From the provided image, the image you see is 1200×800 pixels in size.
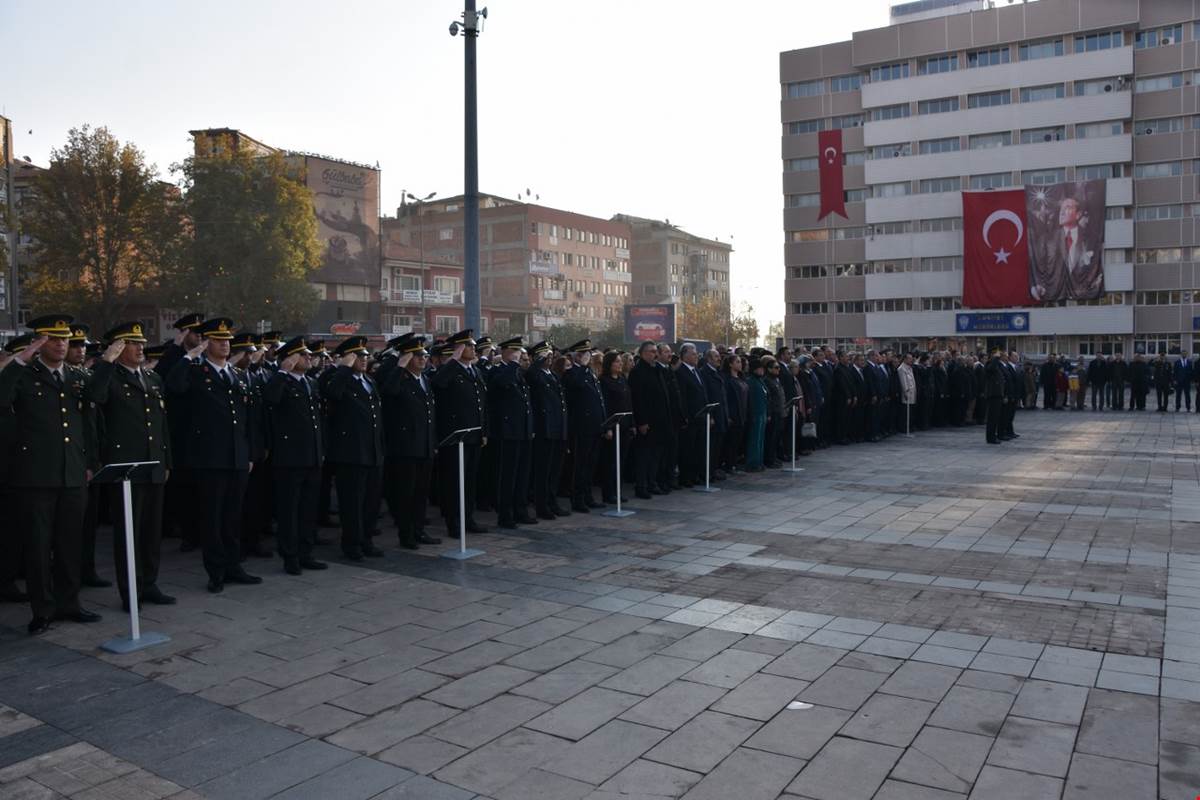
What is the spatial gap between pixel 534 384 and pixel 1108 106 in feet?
185

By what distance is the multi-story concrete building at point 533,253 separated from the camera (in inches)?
3617

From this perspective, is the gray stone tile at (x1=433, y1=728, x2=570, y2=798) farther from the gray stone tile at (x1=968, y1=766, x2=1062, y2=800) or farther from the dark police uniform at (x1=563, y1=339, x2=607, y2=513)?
the dark police uniform at (x1=563, y1=339, x2=607, y2=513)

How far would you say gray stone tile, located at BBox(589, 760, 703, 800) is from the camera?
397 cm

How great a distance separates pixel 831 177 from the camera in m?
60.9

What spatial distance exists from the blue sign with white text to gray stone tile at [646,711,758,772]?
5873cm

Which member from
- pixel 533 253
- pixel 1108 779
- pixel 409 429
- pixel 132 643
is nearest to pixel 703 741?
pixel 1108 779

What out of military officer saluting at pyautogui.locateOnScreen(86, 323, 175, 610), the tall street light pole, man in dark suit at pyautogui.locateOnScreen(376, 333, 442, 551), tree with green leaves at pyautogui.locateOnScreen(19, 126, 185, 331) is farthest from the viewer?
tree with green leaves at pyautogui.locateOnScreen(19, 126, 185, 331)

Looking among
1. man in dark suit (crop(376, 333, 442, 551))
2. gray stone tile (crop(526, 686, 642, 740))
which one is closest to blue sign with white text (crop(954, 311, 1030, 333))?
man in dark suit (crop(376, 333, 442, 551))

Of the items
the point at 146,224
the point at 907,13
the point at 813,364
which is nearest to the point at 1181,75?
the point at 907,13

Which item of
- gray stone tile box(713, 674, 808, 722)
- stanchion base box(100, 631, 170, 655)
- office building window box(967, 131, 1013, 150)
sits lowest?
A: gray stone tile box(713, 674, 808, 722)

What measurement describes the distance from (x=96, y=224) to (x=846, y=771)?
141ft

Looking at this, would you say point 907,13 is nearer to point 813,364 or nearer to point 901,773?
point 813,364

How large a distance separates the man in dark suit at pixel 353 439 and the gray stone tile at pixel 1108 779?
6213mm

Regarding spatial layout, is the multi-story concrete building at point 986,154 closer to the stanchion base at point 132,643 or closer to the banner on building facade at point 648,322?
the banner on building facade at point 648,322
